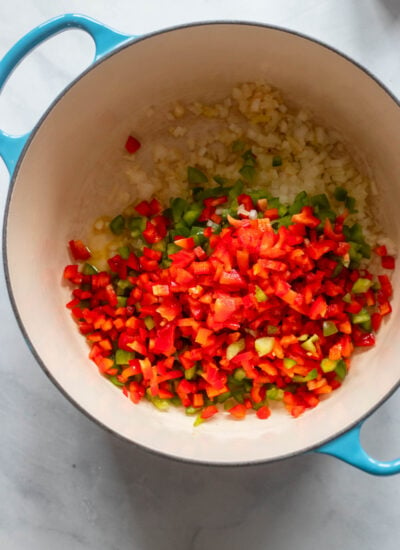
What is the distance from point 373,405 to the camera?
47.6 inches

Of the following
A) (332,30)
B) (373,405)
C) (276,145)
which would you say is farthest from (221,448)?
(332,30)

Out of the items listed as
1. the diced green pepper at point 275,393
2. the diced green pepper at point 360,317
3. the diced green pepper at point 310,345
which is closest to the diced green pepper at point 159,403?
the diced green pepper at point 275,393

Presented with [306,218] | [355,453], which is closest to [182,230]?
[306,218]

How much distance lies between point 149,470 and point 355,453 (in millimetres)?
557

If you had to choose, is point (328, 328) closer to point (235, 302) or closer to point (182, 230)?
point (235, 302)

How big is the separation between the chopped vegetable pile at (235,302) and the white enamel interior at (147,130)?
44 millimetres

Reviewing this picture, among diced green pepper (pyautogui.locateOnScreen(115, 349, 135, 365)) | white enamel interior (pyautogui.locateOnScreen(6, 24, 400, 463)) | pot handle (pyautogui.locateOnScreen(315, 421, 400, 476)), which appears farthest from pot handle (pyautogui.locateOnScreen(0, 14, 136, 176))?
pot handle (pyautogui.locateOnScreen(315, 421, 400, 476))

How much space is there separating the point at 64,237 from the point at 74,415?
0.43 meters

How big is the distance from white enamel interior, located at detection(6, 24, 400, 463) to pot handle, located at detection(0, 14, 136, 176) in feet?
0.10

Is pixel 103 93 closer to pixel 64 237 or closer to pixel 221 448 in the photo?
pixel 64 237

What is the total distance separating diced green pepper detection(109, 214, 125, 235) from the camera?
151 cm

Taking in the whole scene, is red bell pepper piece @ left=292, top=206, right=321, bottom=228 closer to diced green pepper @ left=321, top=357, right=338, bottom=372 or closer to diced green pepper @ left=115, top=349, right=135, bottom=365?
diced green pepper @ left=321, top=357, right=338, bottom=372

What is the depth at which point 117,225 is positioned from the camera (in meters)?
1.51

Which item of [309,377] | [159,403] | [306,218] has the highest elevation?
[306,218]
